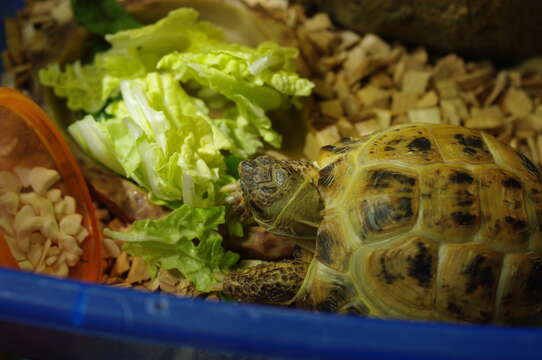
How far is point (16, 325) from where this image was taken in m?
1.08

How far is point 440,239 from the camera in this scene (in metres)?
1.22

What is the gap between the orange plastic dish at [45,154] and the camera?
1582 millimetres

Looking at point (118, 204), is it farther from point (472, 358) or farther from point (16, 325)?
point (472, 358)

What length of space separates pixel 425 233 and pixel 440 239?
1.5 inches

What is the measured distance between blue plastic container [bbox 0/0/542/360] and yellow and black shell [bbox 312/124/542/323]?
357mm

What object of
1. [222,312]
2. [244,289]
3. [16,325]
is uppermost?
[222,312]

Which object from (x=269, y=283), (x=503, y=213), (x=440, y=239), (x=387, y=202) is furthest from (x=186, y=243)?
(x=503, y=213)

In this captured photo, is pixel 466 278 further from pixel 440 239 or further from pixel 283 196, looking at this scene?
pixel 283 196

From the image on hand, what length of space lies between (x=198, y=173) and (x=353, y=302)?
2.29 ft

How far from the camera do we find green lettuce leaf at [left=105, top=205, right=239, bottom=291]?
5.20ft

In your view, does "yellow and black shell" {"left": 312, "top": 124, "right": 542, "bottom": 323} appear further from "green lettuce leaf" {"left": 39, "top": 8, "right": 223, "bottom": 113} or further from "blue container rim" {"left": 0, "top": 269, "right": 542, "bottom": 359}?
"green lettuce leaf" {"left": 39, "top": 8, "right": 223, "bottom": 113}

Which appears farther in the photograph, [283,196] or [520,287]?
[283,196]

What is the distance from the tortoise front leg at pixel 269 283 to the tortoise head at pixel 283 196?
0.10 meters

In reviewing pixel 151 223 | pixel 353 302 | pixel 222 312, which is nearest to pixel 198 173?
pixel 151 223
